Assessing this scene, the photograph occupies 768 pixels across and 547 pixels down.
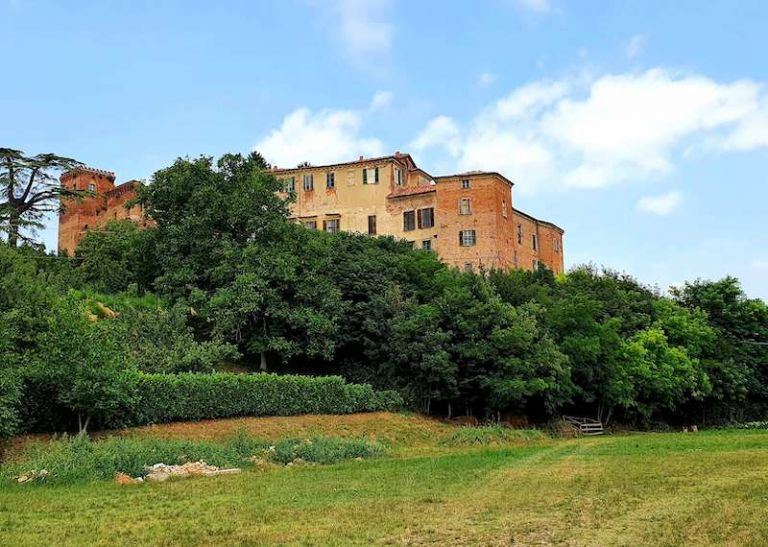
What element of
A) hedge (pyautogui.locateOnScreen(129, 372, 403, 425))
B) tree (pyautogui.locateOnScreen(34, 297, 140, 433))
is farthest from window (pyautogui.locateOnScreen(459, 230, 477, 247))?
tree (pyautogui.locateOnScreen(34, 297, 140, 433))

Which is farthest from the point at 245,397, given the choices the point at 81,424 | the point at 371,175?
the point at 371,175

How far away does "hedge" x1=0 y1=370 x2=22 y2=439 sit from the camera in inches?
869

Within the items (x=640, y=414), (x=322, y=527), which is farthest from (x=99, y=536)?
(x=640, y=414)

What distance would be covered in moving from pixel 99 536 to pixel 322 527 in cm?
352

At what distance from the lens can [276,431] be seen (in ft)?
102

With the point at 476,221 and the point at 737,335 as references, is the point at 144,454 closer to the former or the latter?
the point at 476,221

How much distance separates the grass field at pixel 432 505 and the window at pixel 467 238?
3925cm

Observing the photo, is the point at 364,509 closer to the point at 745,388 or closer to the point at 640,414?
the point at 640,414

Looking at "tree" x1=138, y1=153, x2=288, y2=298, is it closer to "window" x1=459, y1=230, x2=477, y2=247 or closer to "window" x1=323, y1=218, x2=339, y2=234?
"window" x1=459, y1=230, x2=477, y2=247

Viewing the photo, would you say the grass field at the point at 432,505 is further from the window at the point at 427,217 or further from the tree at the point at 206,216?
the window at the point at 427,217

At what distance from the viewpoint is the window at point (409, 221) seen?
65.6 metres

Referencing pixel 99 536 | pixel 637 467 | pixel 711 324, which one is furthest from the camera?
pixel 711 324

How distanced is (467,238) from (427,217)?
13.6 feet

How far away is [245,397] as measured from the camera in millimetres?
32219
